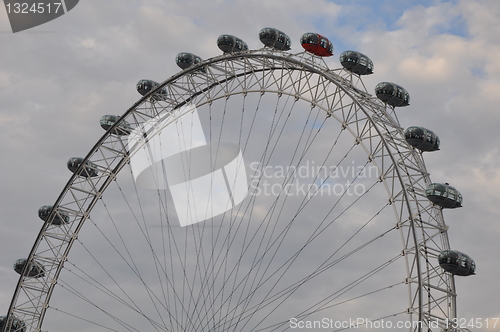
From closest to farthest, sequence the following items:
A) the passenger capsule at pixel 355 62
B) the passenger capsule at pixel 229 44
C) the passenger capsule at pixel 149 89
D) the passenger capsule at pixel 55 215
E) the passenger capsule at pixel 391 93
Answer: the passenger capsule at pixel 391 93, the passenger capsule at pixel 355 62, the passenger capsule at pixel 229 44, the passenger capsule at pixel 149 89, the passenger capsule at pixel 55 215

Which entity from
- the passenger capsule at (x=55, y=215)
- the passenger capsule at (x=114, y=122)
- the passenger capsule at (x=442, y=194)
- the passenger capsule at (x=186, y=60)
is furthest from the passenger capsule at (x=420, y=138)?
the passenger capsule at (x=55, y=215)

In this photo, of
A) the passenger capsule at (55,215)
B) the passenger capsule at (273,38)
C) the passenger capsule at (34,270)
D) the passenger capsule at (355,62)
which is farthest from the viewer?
the passenger capsule at (34,270)

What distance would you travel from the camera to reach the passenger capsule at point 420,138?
1044 inches

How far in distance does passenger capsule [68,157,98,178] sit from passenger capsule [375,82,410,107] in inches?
A: 669

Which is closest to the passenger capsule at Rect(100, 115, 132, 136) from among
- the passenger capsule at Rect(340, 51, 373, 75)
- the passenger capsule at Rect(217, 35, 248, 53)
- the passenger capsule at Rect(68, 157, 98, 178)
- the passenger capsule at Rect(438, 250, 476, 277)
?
the passenger capsule at Rect(68, 157, 98, 178)

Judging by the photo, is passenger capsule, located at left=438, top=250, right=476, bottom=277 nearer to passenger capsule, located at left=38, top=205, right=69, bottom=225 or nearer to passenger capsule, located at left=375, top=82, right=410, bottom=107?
passenger capsule, located at left=375, top=82, right=410, bottom=107

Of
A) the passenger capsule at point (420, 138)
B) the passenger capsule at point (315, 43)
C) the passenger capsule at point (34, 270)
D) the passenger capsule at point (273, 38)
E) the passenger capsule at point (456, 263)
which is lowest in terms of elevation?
the passenger capsule at point (456, 263)

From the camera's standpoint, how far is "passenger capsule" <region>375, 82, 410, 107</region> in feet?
90.8

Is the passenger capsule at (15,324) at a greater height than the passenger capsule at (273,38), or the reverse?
the passenger capsule at (273,38)

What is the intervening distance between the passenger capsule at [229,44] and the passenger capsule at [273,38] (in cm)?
178

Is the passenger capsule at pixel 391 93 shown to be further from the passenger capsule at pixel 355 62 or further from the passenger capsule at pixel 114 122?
the passenger capsule at pixel 114 122

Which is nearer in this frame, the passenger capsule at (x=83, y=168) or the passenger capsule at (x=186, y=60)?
the passenger capsule at (x=186, y=60)

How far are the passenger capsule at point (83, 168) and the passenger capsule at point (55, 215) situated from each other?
2.47 m

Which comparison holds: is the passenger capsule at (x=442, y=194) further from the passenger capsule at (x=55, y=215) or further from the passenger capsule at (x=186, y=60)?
the passenger capsule at (x=55, y=215)
